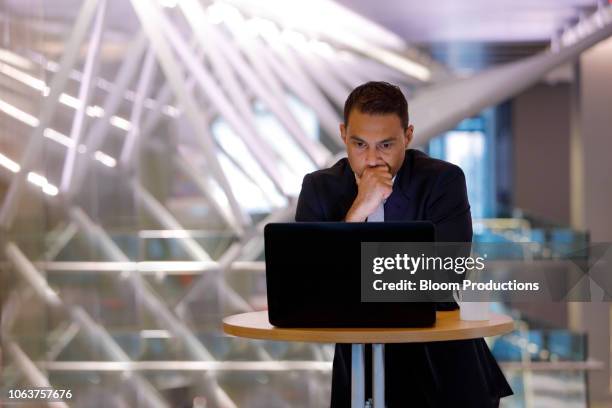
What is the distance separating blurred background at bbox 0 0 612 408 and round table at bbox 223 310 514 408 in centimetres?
484

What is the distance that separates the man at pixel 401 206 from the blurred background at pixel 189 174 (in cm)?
456

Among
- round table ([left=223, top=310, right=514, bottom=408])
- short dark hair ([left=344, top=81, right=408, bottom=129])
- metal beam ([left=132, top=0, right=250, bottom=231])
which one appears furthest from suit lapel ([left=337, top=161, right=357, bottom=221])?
metal beam ([left=132, top=0, right=250, bottom=231])

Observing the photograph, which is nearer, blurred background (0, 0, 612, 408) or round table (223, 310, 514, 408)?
round table (223, 310, 514, 408)

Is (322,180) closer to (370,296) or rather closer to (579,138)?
(370,296)

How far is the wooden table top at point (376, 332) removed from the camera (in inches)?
120

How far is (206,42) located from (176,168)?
5.35 feet

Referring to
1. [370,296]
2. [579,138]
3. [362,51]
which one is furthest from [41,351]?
[579,138]

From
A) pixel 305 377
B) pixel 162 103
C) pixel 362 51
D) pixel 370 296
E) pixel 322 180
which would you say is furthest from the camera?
pixel 362 51

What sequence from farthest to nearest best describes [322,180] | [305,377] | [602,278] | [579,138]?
[579,138]
[305,377]
[602,278]
[322,180]

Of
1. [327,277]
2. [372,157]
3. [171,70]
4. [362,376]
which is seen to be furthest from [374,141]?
[171,70]

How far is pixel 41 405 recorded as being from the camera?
24.6 feet

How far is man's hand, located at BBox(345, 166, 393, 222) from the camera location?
3.52 metres

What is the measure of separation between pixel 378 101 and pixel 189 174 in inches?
354

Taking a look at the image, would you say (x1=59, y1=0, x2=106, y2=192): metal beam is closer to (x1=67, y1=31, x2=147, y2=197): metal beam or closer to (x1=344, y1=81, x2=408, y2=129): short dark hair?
(x1=67, y1=31, x2=147, y2=197): metal beam
